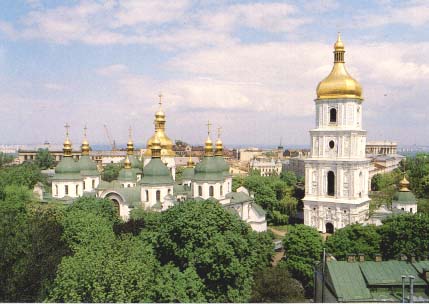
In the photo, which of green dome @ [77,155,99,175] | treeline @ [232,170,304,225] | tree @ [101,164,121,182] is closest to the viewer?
green dome @ [77,155,99,175]

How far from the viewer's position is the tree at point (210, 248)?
1984cm

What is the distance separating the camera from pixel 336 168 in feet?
135

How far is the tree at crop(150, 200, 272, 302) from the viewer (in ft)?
65.1

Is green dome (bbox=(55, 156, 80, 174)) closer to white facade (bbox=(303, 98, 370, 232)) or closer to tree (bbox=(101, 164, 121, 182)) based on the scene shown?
white facade (bbox=(303, 98, 370, 232))

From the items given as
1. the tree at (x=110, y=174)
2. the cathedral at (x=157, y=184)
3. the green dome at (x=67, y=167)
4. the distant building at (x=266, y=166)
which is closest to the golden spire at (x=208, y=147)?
the cathedral at (x=157, y=184)

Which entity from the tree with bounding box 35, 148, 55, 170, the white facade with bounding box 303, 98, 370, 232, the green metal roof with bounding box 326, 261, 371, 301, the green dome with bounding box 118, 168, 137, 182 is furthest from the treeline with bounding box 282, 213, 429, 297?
the tree with bounding box 35, 148, 55, 170

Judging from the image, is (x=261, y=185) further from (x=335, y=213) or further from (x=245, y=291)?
(x=245, y=291)

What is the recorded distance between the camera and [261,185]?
171ft

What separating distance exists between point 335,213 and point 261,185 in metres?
12.6

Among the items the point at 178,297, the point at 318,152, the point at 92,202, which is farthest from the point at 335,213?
the point at 178,297

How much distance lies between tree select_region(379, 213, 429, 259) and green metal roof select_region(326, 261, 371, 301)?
7.45 metres

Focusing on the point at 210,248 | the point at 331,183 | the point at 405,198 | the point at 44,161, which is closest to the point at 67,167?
the point at 210,248

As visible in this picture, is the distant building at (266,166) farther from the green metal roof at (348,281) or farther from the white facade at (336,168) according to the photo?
the green metal roof at (348,281)

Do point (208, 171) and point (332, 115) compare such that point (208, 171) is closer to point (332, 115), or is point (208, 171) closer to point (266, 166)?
point (332, 115)
